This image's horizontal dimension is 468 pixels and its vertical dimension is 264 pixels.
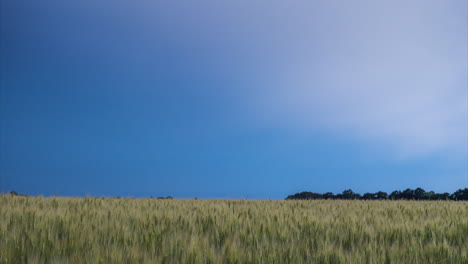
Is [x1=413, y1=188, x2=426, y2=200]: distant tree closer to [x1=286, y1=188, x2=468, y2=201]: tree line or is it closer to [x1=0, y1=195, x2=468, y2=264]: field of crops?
[x1=286, y1=188, x2=468, y2=201]: tree line

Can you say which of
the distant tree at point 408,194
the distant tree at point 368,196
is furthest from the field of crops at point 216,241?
the distant tree at point 408,194

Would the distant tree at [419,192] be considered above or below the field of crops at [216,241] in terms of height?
above

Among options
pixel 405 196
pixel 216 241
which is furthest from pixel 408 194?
pixel 216 241

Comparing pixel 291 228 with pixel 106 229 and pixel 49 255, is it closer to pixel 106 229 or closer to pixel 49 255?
pixel 106 229

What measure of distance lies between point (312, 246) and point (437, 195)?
14.7 metres

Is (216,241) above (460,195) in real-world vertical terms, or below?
below

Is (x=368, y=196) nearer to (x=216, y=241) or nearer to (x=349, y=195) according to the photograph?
(x=349, y=195)

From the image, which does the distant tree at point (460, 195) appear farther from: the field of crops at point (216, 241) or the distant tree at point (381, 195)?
the field of crops at point (216, 241)

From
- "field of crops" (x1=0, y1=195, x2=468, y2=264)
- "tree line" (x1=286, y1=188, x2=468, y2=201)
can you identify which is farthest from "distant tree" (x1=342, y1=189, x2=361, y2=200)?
"field of crops" (x1=0, y1=195, x2=468, y2=264)

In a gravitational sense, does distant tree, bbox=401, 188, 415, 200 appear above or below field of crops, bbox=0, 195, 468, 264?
above

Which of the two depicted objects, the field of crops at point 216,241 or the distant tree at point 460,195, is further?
the distant tree at point 460,195

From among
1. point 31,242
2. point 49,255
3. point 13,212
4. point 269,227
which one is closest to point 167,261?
point 49,255

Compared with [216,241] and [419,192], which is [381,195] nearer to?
[419,192]

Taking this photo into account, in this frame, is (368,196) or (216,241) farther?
(368,196)
